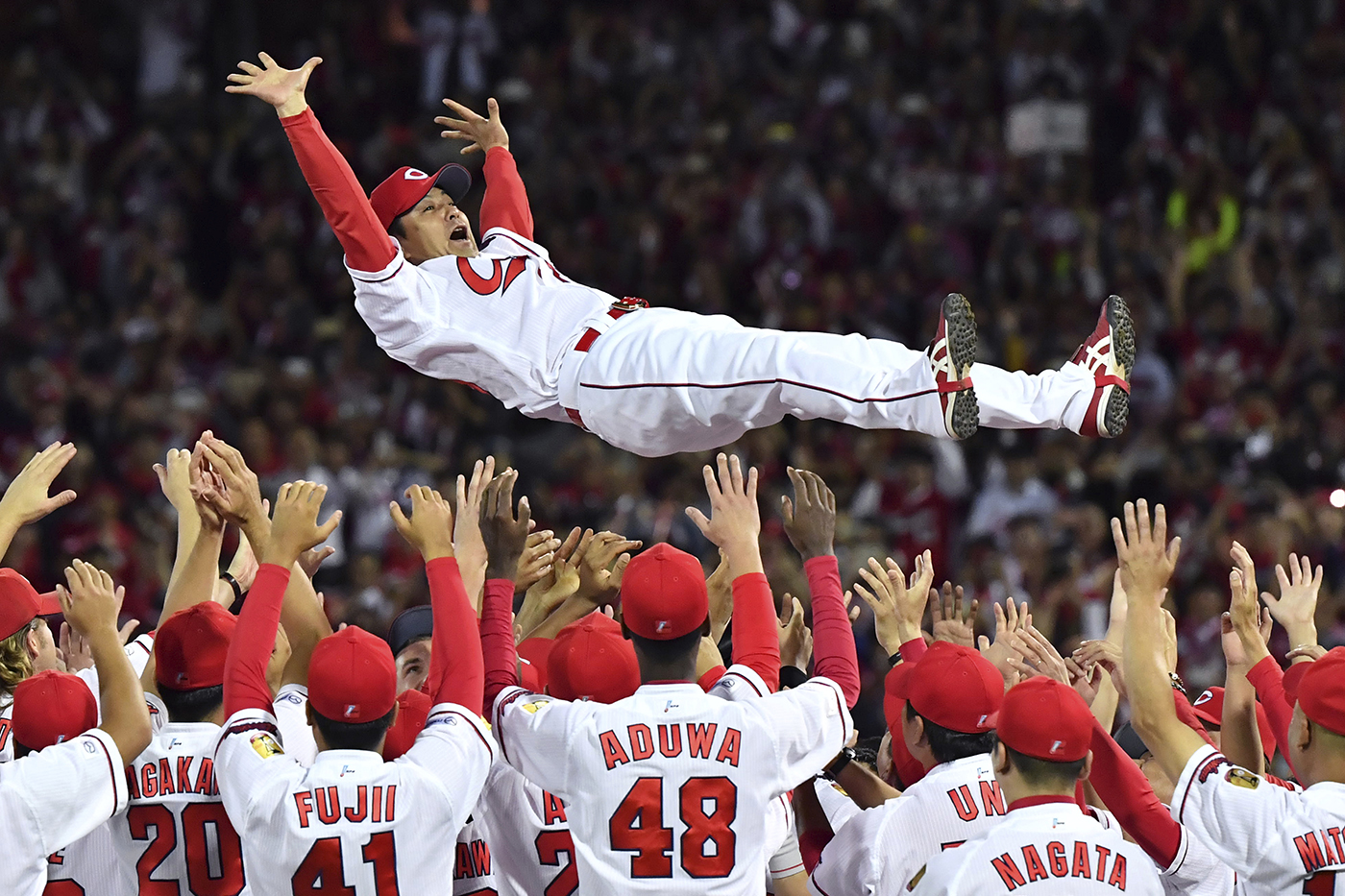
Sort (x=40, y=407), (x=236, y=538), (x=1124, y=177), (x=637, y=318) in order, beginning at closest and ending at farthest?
(x=637, y=318) → (x=236, y=538) → (x=40, y=407) → (x=1124, y=177)

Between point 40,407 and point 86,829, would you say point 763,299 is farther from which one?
point 86,829

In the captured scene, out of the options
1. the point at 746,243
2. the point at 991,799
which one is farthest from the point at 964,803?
the point at 746,243

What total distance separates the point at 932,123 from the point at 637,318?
9.81 meters

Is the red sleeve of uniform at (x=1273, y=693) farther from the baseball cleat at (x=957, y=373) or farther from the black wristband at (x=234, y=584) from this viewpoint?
the black wristband at (x=234, y=584)

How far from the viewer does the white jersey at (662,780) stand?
480 cm

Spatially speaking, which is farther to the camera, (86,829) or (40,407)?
(40,407)

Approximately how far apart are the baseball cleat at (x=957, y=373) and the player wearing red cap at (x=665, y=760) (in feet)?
4.09

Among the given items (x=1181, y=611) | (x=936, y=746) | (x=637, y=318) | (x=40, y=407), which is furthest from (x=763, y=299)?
(x=936, y=746)

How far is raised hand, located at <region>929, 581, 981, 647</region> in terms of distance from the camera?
6.46 metres

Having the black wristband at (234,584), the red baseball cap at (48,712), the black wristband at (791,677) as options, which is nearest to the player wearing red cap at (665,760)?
the black wristband at (791,677)

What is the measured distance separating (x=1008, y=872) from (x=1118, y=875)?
0.28 m

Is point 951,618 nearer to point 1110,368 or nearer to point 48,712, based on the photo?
point 1110,368

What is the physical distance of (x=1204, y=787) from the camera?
182 inches

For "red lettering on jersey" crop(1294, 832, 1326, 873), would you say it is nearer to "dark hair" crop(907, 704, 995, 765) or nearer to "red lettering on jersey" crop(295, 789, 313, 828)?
"dark hair" crop(907, 704, 995, 765)
